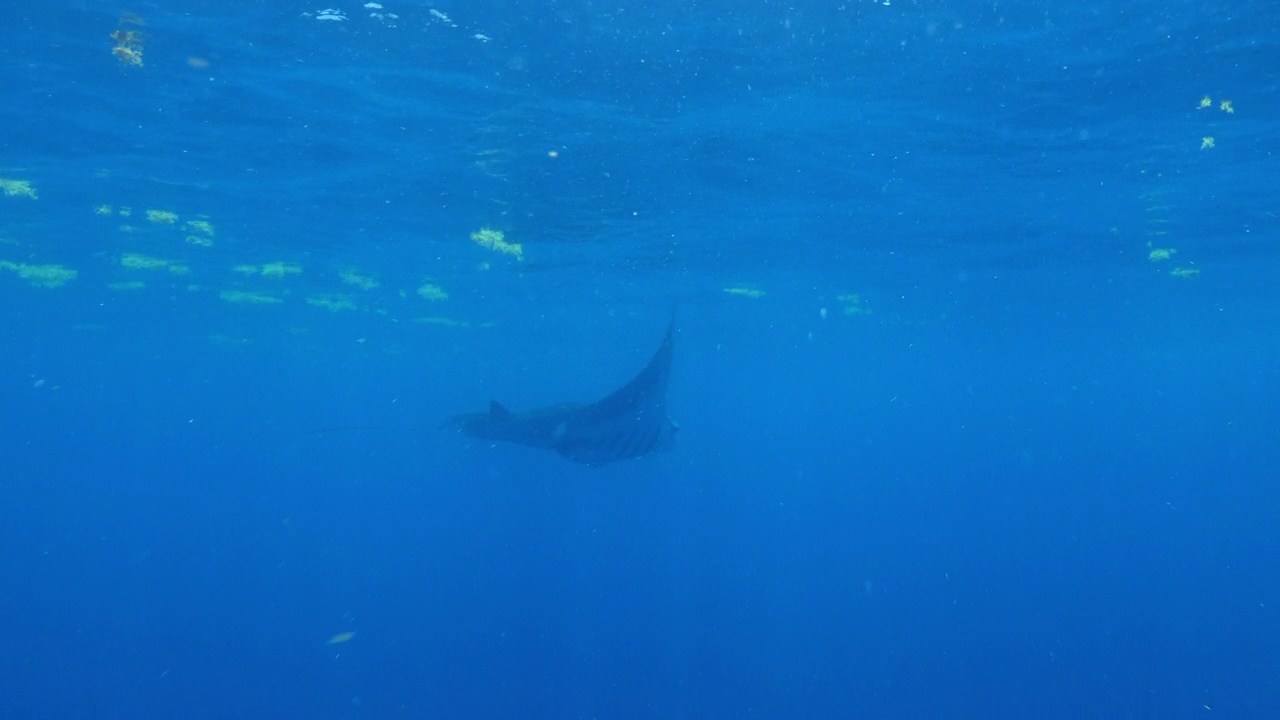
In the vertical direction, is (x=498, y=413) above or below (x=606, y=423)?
below

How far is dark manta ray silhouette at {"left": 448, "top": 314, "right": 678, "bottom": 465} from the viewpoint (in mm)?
11461

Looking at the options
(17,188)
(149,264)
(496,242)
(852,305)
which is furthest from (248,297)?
(852,305)

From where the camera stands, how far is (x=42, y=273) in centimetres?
2678

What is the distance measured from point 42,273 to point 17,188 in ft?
40.6

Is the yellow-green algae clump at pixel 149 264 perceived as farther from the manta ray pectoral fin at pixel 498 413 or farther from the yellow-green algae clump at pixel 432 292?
the manta ray pectoral fin at pixel 498 413

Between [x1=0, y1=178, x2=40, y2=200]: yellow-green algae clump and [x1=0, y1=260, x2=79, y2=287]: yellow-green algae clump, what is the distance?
31.7 ft

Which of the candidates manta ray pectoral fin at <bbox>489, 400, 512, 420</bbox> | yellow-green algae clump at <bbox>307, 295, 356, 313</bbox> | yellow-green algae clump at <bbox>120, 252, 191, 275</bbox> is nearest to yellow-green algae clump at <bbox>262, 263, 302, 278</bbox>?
yellow-green algae clump at <bbox>120, 252, 191, 275</bbox>

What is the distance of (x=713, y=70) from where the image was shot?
34.8ft

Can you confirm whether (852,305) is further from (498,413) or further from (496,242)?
(498,413)

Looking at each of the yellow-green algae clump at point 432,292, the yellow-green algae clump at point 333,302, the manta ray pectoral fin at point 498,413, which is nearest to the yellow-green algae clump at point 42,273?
the yellow-green algae clump at point 333,302

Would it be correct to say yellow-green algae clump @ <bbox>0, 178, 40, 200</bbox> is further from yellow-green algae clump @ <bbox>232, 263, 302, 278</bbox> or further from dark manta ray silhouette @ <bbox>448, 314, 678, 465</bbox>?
dark manta ray silhouette @ <bbox>448, 314, 678, 465</bbox>

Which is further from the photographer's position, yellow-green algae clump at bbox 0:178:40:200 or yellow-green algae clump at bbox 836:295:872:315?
yellow-green algae clump at bbox 836:295:872:315

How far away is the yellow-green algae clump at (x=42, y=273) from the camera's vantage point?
25578mm

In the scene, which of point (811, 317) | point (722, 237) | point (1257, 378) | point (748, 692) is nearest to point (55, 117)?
point (722, 237)
